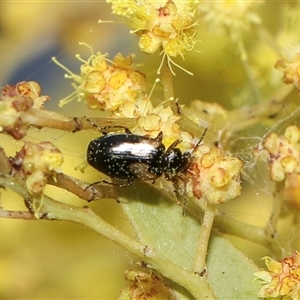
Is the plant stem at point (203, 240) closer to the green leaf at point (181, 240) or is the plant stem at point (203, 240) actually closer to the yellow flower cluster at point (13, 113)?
the green leaf at point (181, 240)

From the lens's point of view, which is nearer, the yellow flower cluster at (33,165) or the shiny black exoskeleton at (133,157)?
the yellow flower cluster at (33,165)

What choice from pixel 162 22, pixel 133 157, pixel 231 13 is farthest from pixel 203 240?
pixel 231 13

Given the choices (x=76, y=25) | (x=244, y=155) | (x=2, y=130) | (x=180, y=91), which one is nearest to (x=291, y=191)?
(x=244, y=155)

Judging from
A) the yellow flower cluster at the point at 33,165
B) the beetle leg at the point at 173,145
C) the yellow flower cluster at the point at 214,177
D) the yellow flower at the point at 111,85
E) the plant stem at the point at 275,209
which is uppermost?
the yellow flower cluster at the point at 33,165

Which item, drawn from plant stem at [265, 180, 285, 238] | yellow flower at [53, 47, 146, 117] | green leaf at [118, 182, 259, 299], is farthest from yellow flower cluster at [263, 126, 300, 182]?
yellow flower at [53, 47, 146, 117]

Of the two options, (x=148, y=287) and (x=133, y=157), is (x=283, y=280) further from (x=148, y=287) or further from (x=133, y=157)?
(x=133, y=157)

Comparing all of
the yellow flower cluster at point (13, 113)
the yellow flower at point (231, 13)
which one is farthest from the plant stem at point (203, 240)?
the yellow flower at point (231, 13)
